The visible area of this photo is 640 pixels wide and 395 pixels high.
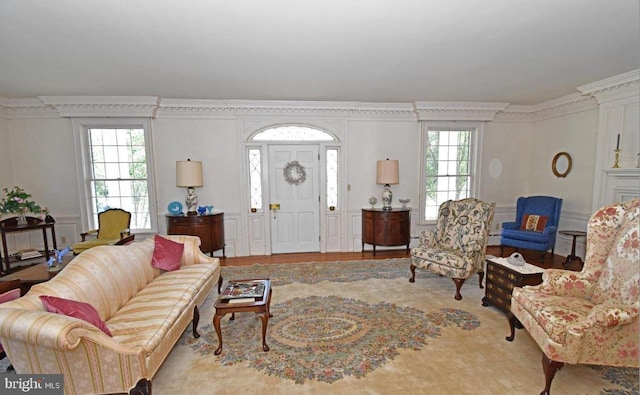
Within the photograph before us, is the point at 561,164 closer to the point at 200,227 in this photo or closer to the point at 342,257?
the point at 342,257

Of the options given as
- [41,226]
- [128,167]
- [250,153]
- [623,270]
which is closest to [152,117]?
[128,167]

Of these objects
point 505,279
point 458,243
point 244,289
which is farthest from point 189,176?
point 505,279

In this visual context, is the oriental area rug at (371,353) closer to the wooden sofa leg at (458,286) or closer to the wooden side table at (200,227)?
the wooden sofa leg at (458,286)

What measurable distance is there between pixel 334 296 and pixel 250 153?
2.95 metres

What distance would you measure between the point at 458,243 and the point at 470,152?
2.64 meters

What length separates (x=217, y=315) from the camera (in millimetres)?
2318

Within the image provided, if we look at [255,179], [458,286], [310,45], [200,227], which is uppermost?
[310,45]

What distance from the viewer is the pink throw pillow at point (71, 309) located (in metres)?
1.69

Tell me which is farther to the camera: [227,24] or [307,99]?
[307,99]

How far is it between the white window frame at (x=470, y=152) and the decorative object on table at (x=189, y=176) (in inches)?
154

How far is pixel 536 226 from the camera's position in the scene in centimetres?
475

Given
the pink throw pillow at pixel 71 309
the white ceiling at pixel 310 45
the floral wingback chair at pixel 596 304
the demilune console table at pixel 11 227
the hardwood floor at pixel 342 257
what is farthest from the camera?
the hardwood floor at pixel 342 257

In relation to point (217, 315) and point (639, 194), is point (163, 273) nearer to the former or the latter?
point (217, 315)

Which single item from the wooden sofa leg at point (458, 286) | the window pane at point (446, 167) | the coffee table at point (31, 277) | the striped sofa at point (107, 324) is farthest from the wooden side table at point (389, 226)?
the coffee table at point (31, 277)
